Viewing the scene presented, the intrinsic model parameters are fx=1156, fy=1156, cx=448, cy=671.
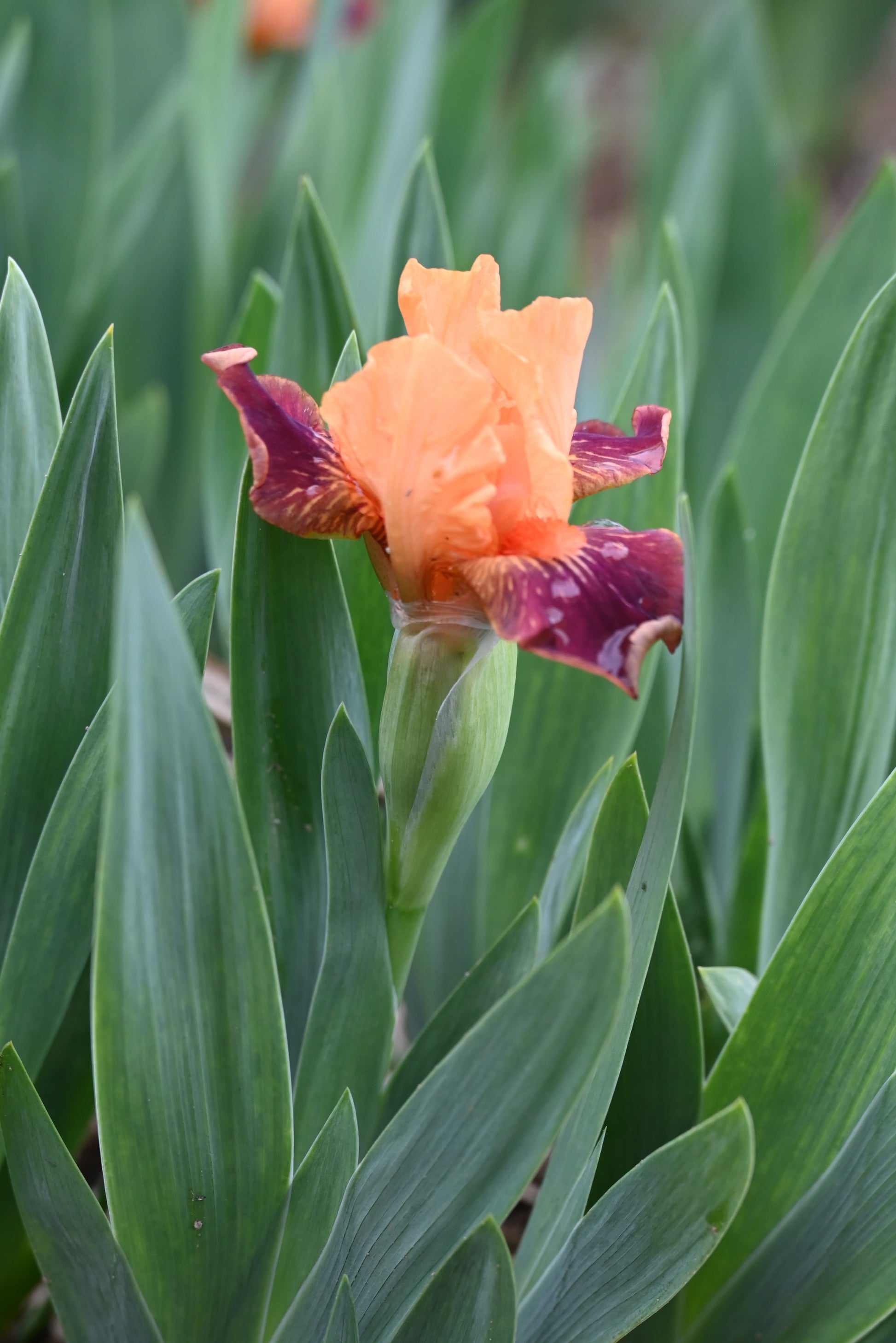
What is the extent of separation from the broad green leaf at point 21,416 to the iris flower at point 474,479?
0.11 metres

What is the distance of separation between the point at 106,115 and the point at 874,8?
212 cm

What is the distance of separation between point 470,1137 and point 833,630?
30cm

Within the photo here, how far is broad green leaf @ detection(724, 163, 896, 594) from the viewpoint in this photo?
30.7 inches

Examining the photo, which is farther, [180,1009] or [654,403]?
[654,403]

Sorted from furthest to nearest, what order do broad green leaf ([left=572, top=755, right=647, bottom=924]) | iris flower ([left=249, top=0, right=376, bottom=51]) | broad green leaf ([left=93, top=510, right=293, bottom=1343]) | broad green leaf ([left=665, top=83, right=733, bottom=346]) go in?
iris flower ([left=249, top=0, right=376, bottom=51]) → broad green leaf ([left=665, top=83, right=733, bottom=346]) → broad green leaf ([left=572, top=755, right=647, bottom=924]) → broad green leaf ([left=93, top=510, right=293, bottom=1343])

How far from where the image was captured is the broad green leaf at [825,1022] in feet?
1.36

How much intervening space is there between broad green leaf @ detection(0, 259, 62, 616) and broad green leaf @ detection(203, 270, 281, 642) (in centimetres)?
17

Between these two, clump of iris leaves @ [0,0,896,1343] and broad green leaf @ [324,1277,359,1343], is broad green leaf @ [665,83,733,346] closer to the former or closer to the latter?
clump of iris leaves @ [0,0,896,1343]

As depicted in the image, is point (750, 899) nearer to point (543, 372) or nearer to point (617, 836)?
point (617, 836)

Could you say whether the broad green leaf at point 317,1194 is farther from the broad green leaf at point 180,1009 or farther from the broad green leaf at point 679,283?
the broad green leaf at point 679,283

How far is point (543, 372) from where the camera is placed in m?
0.37

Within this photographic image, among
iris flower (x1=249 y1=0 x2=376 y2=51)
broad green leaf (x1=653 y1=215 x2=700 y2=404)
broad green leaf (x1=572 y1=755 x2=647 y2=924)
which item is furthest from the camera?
iris flower (x1=249 y1=0 x2=376 y2=51)

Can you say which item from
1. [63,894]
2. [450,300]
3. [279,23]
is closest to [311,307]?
[450,300]

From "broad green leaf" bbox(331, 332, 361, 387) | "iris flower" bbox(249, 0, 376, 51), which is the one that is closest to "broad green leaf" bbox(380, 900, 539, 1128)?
"broad green leaf" bbox(331, 332, 361, 387)
